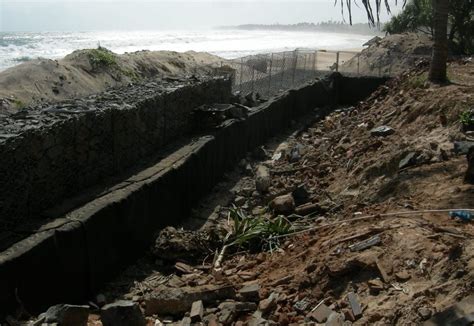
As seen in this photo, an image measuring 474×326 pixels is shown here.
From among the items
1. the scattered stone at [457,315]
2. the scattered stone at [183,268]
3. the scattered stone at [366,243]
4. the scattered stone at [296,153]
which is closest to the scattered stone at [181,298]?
the scattered stone at [183,268]

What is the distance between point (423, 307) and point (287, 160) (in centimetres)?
785

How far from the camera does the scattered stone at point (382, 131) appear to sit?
33.8ft

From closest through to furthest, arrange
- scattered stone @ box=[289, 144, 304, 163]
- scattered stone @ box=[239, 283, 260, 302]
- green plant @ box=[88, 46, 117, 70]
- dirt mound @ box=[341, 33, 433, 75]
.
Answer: scattered stone @ box=[239, 283, 260, 302] → scattered stone @ box=[289, 144, 304, 163] → green plant @ box=[88, 46, 117, 70] → dirt mound @ box=[341, 33, 433, 75]

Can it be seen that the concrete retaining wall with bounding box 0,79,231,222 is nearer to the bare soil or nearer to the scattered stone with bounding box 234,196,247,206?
the bare soil

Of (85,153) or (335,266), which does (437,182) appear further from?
(85,153)

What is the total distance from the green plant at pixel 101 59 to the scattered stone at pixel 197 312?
51.7 ft

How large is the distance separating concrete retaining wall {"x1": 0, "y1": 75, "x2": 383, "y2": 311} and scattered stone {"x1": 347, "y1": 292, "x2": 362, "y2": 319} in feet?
9.16

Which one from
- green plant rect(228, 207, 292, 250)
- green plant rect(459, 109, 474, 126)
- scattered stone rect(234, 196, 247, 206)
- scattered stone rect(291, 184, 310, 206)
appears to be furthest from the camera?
scattered stone rect(234, 196, 247, 206)

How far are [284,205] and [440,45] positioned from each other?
6.61 metres

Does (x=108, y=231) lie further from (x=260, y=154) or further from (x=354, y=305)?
(x=260, y=154)

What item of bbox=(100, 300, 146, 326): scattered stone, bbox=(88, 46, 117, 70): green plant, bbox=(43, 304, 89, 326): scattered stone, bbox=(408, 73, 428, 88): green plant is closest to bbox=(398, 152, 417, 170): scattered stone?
bbox=(100, 300, 146, 326): scattered stone

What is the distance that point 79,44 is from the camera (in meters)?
63.9

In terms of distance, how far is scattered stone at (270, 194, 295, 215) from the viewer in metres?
8.07

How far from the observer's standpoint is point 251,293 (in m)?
5.14
